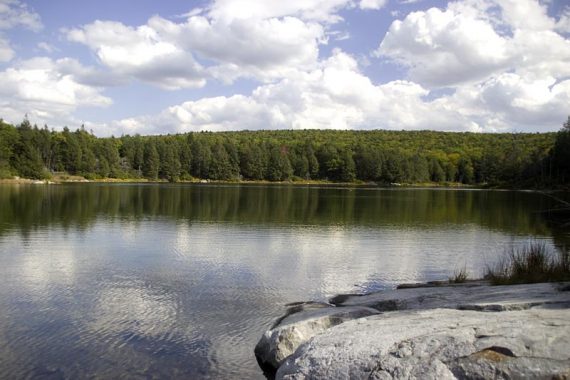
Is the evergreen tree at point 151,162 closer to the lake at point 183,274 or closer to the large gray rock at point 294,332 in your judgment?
the lake at point 183,274

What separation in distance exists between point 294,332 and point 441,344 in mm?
4352

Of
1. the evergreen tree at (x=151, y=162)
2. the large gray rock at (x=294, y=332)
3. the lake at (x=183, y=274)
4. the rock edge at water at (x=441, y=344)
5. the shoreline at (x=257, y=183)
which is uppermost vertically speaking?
the evergreen tree at (x=151, y=162)

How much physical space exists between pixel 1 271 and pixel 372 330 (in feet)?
61.7

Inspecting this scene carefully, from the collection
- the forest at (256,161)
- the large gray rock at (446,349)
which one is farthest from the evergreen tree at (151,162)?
the large gray rock at (446,349)

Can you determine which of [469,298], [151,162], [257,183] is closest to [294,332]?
[469,298]

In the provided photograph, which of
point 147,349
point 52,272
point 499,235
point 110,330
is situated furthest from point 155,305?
point 499,235

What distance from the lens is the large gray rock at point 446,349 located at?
23.5ft

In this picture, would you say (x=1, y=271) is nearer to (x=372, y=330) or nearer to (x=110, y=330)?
(x=110, y=330)

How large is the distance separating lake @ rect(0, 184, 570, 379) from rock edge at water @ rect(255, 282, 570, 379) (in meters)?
3.27

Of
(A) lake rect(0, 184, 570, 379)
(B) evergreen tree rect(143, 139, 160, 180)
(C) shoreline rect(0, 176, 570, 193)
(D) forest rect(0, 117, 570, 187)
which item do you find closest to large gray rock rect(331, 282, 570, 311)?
(A) lake rect(0, 184, 570, 379)

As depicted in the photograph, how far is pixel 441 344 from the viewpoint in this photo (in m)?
7.95

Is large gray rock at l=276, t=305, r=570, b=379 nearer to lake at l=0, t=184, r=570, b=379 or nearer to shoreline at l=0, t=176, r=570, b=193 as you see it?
lake at l=0, t=184, r=570, b=379

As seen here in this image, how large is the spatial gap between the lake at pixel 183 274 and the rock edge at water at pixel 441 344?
3274 millimetres

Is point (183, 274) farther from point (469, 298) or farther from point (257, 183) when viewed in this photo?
point (257, 183)
